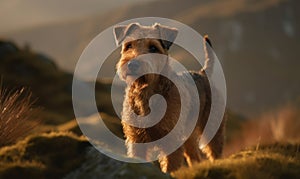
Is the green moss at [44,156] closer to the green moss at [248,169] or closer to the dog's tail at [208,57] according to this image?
the green moss at [248,169]

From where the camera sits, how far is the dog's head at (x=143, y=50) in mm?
9336

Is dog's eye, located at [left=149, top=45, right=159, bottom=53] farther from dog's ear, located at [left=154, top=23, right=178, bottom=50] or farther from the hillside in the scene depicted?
the hillside

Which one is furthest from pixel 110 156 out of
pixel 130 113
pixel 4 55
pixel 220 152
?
pixel 4 55

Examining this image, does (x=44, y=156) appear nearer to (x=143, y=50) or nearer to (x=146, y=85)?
(x=146, y=85)

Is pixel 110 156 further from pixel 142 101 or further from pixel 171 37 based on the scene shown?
pixel 171 37

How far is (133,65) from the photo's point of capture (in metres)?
9.18

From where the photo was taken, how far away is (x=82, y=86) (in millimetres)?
44875

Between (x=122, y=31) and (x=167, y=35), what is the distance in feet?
3.95

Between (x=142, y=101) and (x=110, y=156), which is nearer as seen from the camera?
(x=110, y=156)

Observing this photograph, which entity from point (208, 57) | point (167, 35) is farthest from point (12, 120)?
point (208, 57)

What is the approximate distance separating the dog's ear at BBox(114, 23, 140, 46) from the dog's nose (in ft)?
6.22

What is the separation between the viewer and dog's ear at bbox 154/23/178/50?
35.4 ft

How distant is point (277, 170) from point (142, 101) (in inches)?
130

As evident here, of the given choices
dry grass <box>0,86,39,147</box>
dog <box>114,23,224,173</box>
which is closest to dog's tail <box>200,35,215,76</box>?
dog <box>114,23,224,173</box>
